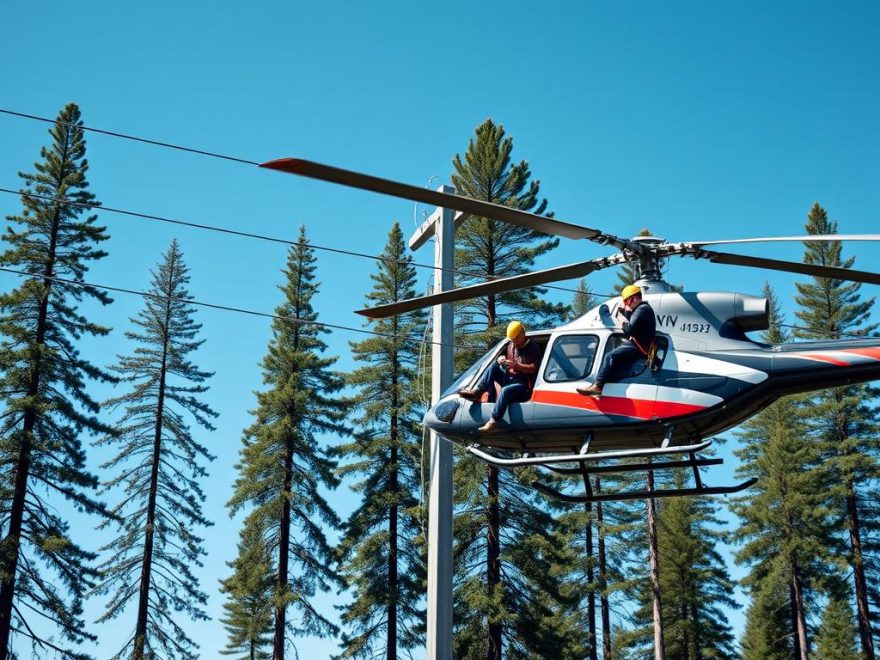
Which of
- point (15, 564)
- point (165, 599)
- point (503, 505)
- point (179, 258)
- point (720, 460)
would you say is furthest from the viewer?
point (179, 258)

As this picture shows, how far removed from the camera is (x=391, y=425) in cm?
3422

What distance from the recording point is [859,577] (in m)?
37.2

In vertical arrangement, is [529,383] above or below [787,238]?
below

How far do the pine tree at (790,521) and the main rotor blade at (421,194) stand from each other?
28.5m

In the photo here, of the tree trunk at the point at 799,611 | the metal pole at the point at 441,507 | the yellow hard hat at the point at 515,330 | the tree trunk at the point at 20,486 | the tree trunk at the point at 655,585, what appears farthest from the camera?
the tree trunk at the point at 799,611

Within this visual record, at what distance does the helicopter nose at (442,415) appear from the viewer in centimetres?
1190

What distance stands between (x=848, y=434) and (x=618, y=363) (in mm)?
31142

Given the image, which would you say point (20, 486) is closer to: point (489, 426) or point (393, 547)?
point (393, 547)

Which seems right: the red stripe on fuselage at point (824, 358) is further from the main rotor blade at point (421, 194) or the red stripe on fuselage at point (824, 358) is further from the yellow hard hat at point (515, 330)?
the yellow hard hat at point (515, 330)

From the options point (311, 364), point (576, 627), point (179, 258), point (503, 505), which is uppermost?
point (179, 258)

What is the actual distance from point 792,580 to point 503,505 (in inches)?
632

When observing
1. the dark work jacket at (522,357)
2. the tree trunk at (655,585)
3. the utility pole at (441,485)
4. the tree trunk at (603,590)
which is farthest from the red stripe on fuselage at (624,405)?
the tree trunk at (603,590)

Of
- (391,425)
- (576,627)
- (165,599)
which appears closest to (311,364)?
(391,425)

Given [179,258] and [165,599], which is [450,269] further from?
[179,258]
